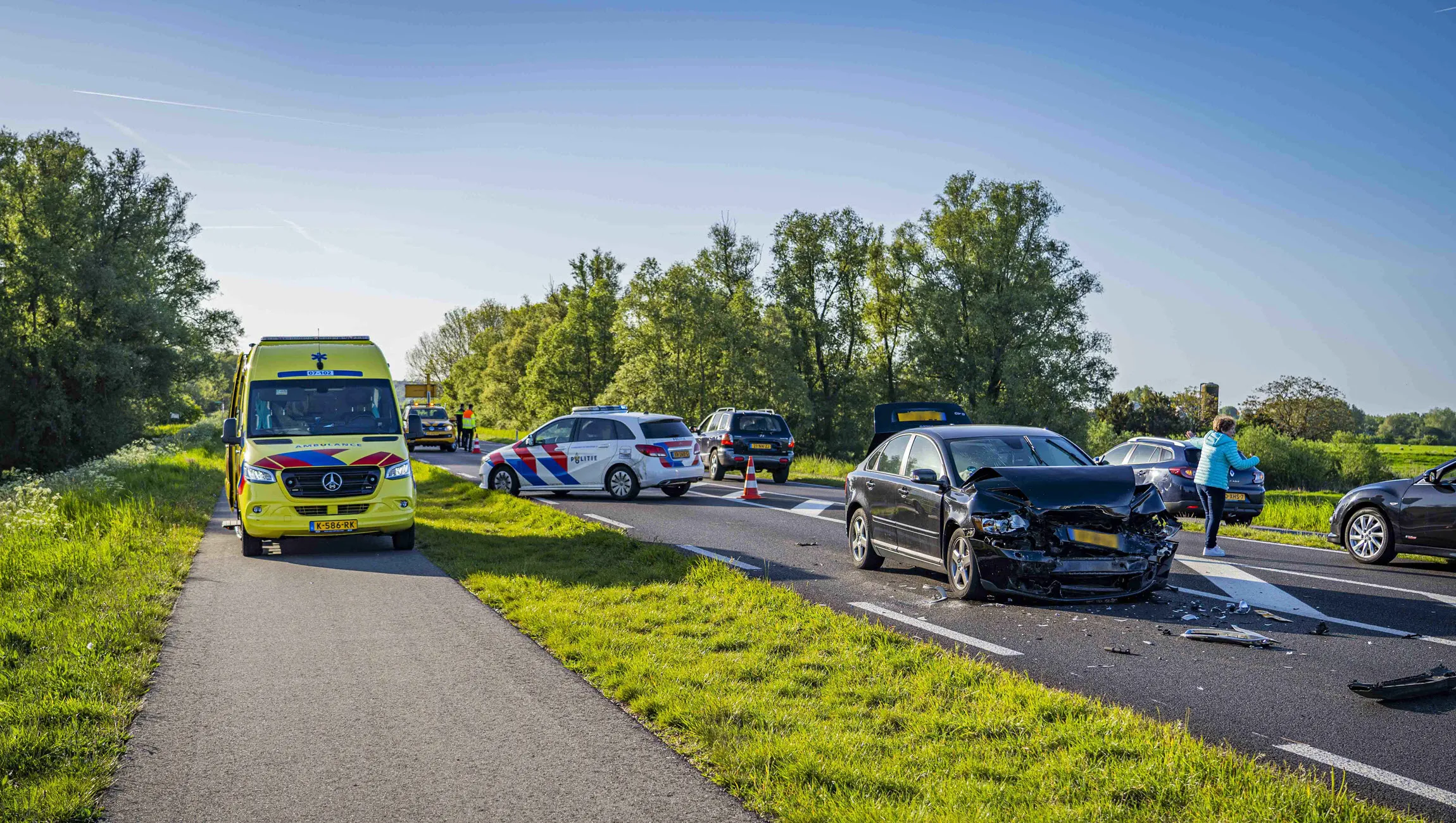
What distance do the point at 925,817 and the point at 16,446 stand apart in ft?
171

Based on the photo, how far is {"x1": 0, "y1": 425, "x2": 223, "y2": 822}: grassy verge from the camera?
4.78m

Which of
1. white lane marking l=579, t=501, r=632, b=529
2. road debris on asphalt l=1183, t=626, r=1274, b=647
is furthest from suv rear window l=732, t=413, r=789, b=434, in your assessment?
road debris on asphalt l=1183, t=626, r=1274, b=647

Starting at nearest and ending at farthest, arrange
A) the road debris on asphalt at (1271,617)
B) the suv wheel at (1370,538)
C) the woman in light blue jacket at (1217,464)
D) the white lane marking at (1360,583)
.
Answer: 1. the road debris on asphalt at (1271,617)
2. the white lane marking at (1360,583)
3. the suv wheel at (1370,538)
4. the woman in light blue jacket at (1217,464)

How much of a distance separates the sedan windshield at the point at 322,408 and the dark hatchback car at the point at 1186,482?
12377 mm

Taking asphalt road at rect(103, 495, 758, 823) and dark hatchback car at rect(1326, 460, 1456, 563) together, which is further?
dark hatchback car at rect(1326, 460, 1456, 563)

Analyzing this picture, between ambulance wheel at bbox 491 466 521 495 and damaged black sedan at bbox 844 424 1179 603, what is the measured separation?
11453 millimetres

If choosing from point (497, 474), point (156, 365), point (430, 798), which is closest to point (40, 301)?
point (156, 365)

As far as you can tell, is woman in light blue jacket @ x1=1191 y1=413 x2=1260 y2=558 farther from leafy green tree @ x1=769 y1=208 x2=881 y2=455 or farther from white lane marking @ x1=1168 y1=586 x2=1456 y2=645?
leafy green tree @ x1=769 y1=208 x2=881 y2=455

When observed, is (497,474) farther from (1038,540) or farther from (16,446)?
(16,446)

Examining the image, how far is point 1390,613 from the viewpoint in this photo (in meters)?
8.52

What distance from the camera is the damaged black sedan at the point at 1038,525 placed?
8.70 metres

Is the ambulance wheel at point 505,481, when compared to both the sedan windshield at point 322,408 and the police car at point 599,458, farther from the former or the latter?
the sedan windshield at point 322,408

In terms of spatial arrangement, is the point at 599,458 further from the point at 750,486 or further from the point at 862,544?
the point at 862,544

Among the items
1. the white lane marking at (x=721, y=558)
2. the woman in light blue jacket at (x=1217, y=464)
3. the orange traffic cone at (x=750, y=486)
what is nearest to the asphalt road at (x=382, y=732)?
the white lane marking at (x=721, y=558)
